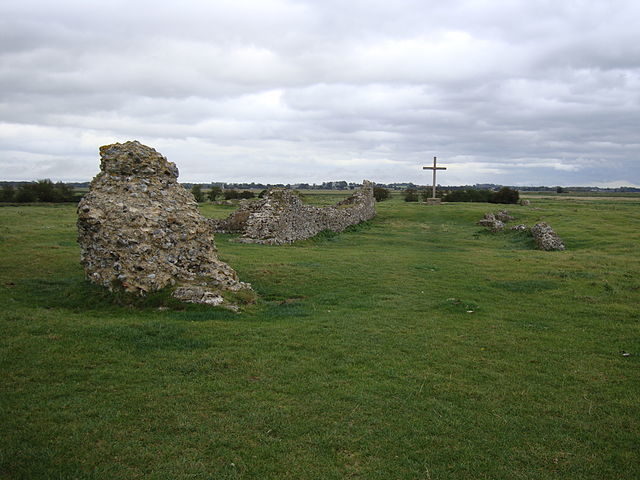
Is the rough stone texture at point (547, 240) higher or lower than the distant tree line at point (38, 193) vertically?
lower

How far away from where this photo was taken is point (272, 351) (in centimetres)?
856

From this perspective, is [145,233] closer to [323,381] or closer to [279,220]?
[323,381]

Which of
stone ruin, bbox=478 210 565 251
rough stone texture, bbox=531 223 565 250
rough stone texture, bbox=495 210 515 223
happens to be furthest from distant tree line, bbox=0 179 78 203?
rough stone texture, bbox=531 223 565 250

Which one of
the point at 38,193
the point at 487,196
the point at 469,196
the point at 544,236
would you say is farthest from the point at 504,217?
the point at 38,193

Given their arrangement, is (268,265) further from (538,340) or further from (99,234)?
(538,340)

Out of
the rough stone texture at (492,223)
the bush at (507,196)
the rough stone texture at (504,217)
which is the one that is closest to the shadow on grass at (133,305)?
the rough stone texture at (492,223)

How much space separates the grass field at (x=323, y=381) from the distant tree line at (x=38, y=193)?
40560 mm

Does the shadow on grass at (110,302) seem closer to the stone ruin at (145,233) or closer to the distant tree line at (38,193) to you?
the stone ruin at (145,233)

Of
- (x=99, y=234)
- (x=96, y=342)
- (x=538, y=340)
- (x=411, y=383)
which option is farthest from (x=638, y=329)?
(x=99, y=234)

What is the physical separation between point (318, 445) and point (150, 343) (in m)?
4.27

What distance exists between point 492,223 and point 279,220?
17.9m

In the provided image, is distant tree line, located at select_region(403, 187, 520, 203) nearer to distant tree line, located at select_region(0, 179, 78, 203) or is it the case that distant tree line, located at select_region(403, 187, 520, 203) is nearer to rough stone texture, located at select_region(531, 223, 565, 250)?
rough stone texture, located at select_region(531, 223, 565, 250)

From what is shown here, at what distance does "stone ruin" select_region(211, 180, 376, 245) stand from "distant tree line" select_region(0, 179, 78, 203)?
108 feet

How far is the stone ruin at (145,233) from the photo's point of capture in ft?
37.1
